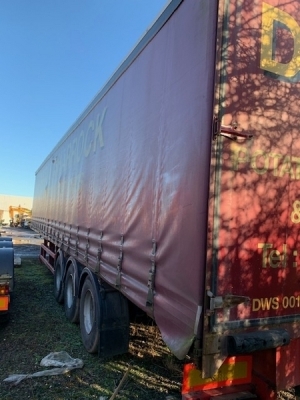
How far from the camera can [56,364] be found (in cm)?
402

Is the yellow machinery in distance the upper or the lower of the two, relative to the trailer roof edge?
lower

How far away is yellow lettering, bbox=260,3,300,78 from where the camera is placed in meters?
2.49

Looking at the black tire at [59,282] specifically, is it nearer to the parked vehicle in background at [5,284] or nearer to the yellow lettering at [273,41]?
the parked vehicle in background at [5,284]

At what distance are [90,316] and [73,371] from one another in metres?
0.94

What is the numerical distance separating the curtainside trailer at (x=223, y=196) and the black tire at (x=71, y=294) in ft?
8.98

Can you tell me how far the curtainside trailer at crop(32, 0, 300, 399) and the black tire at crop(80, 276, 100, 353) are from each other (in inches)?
53.7

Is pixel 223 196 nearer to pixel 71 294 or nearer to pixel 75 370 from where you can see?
pixel 75 370

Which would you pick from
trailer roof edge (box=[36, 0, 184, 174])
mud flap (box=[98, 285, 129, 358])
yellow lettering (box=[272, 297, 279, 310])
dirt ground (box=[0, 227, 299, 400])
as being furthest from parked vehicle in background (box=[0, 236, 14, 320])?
yellow lettering (box=[272, 297, 279, 310])

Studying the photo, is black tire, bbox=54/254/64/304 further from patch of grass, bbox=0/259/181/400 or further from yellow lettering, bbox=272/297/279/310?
yellow lettering, bbox=272/297/279/310

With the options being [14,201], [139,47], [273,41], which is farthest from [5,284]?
[14,201]

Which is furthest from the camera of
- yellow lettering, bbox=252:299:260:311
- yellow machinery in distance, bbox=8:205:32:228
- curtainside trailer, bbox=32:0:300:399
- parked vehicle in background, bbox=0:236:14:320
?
yellow machinery in distance, bbox=8:205:32:228

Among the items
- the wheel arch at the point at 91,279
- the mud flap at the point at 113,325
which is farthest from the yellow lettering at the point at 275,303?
the wheel arch at the point at 91,279

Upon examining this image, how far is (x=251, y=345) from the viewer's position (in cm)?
214

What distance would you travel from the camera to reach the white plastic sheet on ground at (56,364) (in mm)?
3696
